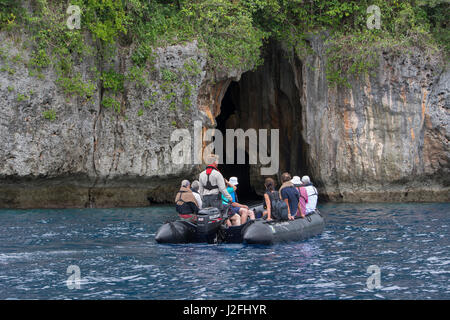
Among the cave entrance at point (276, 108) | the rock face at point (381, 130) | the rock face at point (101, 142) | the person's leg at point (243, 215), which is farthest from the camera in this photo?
the cave entrance at point (276, 108)

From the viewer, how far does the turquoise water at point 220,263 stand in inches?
356

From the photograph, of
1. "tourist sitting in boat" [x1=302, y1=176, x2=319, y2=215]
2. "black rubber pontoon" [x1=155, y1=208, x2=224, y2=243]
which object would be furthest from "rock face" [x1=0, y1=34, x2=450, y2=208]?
"black rubber pontoon" [x1=155, y1=208, x2=224, y2=243]

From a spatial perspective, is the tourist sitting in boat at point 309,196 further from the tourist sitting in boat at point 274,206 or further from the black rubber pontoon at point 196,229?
the black rubber pontoon at point 196,229

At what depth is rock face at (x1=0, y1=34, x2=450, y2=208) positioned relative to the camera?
69.2 feet

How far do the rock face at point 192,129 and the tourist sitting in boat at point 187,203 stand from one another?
838 cm

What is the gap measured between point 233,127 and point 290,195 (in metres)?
16.7

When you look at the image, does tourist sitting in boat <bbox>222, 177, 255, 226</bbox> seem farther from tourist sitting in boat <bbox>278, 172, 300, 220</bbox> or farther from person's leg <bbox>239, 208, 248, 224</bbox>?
tourist sitting in boat <bbox>278, 172, 300, 220</bbox>

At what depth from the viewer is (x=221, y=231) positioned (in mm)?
13469

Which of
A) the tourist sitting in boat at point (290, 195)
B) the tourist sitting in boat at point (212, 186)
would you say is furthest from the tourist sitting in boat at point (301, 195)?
the tourist sitting in boat at point (212, 186)

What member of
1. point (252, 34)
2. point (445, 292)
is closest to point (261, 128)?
point (252, 34)

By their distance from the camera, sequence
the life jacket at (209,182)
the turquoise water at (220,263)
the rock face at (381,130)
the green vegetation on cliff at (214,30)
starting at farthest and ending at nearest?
Answer: the rock face at (381,130), the green vegetation on cliff at (214,30), the life jacket at (209,182), the turquoise water at (220,263)

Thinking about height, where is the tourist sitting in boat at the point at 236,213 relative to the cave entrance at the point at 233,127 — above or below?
below
